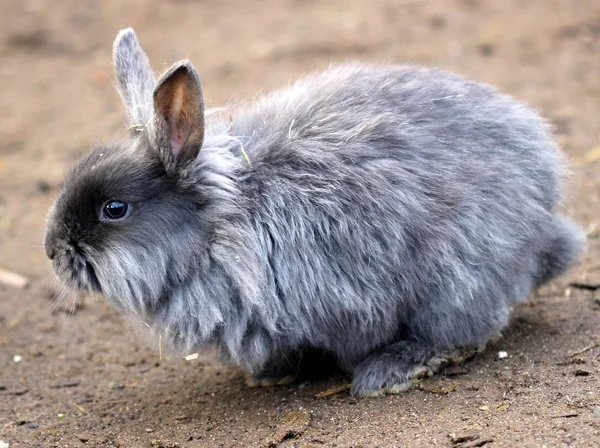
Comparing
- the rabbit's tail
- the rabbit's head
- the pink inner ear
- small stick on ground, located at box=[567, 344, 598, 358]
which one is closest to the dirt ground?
small stick on ground, located at box=[567, 344, 598, 358]

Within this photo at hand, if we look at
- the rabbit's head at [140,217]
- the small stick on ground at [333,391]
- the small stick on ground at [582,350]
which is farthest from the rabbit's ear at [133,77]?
the small stick on ground at [582,350]

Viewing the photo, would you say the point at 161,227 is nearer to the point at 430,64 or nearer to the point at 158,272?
the point at 158,272

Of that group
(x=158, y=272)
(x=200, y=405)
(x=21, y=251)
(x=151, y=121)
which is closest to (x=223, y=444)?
(x=200, y=405)

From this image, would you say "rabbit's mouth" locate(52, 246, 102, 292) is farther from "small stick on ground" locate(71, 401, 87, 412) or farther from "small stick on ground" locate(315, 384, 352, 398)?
"small stick on ground" locate(315, 384, 352, 398)

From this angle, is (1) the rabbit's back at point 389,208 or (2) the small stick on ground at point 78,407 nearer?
(1) the rabbit's back at point 389,208

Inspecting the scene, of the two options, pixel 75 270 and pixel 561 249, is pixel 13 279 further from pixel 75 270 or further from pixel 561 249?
pixel 561 249

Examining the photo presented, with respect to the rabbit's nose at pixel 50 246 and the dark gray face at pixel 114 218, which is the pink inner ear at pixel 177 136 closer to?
the dark gray face at pixel 114 218
